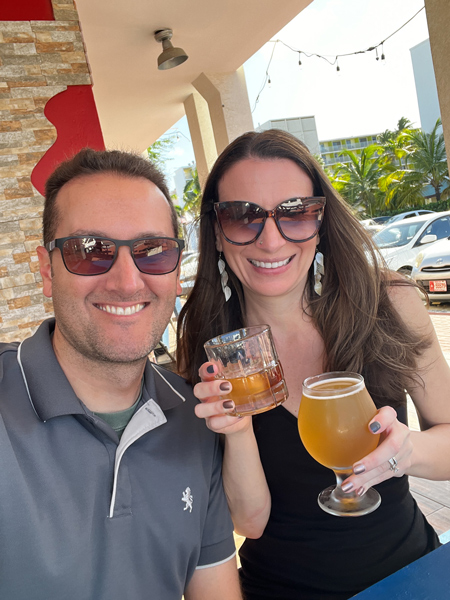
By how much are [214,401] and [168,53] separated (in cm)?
486

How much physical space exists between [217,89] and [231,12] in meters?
1.56

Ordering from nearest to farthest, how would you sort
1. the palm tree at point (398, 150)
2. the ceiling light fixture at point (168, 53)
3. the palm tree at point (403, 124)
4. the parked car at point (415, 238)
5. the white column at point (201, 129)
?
the ceiling light fixture at point (168, 53) → the white column at point (201, 129) → the parked car at point (415, 238) → the palm tree at point (398, 150) → the palm tree at point (403, 124)

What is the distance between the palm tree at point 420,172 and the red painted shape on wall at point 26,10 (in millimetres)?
29286

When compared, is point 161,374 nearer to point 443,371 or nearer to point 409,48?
point 443,371

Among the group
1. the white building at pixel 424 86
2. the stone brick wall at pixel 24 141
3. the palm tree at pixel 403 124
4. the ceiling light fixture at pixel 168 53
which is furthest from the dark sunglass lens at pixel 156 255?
the palm tree at pixel 403 124

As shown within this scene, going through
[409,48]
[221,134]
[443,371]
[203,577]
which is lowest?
[203,577]

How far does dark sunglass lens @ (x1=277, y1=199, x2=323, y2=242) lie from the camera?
162cm

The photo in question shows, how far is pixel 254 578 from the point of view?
64.2 inches

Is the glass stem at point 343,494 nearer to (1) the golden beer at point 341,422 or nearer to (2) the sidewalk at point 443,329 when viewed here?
(1) the golden beer at point 341,422

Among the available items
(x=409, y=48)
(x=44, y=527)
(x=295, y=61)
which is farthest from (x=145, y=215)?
(x=409, y=48)

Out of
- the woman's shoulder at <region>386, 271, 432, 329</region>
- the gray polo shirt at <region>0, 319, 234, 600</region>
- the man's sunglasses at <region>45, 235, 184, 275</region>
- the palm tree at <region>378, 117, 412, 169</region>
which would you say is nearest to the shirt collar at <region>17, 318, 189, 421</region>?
the gray polo shirt at <region>0, 319, 234, 600</region>

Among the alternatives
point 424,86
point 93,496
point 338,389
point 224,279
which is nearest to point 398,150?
point 424,86

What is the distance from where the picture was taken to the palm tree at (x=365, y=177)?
110ft

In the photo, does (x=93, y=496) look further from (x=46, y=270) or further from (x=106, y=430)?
(x=46, y=270)
